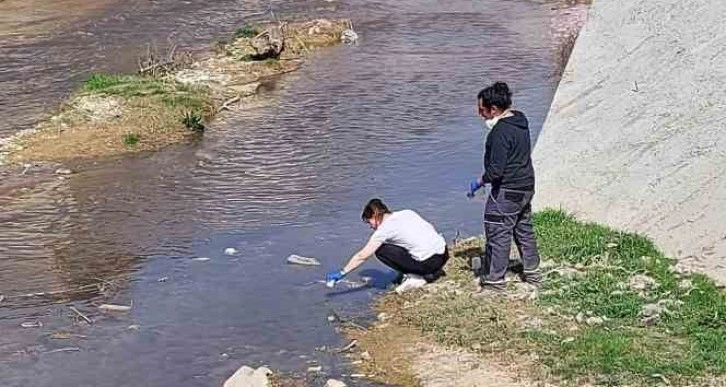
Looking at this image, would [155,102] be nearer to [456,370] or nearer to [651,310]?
[456,370]

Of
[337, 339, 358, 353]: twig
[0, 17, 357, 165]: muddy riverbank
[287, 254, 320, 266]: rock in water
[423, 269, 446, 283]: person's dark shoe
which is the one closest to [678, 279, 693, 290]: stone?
[423, 269, 446, 283]: person's dark shoe

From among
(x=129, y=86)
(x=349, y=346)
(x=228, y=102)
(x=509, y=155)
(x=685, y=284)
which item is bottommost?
A: (x=228, y=102)

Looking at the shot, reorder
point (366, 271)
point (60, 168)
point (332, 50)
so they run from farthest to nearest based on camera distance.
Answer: point (332, 50), point (60, 168), point (366, 271)

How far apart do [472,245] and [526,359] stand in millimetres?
2871

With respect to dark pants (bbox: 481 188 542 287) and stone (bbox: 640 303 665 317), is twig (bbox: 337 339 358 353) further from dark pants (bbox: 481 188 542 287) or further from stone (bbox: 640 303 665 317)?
stone (bbox: 640 303 665 317)

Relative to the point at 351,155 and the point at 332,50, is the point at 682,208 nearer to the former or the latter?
the point at 351,155

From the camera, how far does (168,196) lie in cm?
1382

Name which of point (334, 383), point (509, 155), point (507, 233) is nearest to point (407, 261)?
point (507, 233)

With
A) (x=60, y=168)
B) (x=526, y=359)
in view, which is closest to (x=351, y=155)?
(x=60, y=168)

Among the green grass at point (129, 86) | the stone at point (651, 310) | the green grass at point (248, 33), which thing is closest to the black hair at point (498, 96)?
the stone at point (651, 310)

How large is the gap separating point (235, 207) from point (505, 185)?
4.85m

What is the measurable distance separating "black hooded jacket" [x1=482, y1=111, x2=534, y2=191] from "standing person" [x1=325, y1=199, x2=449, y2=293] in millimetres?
902

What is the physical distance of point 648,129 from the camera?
432 inches

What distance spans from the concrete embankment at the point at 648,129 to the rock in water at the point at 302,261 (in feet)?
7.35
